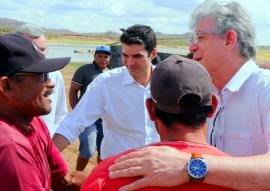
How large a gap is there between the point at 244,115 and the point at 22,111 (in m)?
1.32

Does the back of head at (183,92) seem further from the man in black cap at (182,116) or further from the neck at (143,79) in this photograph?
the neck at (143,79)

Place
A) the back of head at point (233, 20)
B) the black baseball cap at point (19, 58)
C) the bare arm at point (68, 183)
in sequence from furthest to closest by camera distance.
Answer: the bare arm at point (68, 183) < the back of head at point (233, 20) < the black baseball cap at point (19, 58)

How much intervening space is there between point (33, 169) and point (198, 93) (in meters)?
0.88

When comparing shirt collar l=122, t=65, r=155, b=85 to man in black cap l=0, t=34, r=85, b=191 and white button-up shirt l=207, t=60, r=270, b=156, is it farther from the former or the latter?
man in black cap l=0, t=34, r=85, b=191

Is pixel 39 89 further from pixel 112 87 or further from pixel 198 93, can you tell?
pixel 112 87

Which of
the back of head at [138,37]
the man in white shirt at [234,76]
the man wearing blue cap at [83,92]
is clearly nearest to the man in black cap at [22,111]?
the man in white shirt at [234,76]

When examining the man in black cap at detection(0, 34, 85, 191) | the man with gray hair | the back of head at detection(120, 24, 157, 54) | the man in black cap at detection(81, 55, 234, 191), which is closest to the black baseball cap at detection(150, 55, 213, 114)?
the man in black cap at detection(81, 55, 234, 191)

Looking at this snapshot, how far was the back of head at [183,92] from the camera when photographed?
179 cm

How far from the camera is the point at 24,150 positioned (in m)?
2.11

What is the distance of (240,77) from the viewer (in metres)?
2.77

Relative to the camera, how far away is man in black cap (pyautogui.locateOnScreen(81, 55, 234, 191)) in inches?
69.3

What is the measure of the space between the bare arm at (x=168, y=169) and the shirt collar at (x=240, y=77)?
96cm

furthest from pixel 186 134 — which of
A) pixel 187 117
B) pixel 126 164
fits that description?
pixel 126 164

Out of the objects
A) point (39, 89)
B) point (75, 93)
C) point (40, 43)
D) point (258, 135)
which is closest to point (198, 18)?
point (258, 135)
